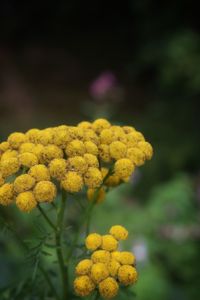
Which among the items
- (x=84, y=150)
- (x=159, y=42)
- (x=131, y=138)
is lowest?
(x=84, y=150)

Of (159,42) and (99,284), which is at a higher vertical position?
(159,42)

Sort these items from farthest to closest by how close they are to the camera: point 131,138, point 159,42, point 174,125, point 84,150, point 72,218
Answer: point 159,42 → point 174,125 → point 72,218 → point 131,138 → point 84,150

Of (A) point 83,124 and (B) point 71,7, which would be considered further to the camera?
(B) point 71,7

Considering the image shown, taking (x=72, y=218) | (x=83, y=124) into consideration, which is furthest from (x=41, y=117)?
(x=83, y=124)

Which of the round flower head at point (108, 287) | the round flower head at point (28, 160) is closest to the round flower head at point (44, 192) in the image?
the round flower head at point (28, 160)

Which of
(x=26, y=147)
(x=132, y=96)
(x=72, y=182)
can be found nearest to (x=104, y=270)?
(x=72, y=182)

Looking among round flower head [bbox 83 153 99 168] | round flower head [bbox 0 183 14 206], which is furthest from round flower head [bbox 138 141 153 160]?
round flower head [bbox 0 183 14 206]

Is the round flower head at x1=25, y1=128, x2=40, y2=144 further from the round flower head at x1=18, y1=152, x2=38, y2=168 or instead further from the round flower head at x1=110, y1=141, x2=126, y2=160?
the round flower head at x1=110, y1=141, x2=126, y2=160

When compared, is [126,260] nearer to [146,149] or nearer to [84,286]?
[84,286]

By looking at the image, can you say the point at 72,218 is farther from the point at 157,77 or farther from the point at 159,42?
the point at 157,77
